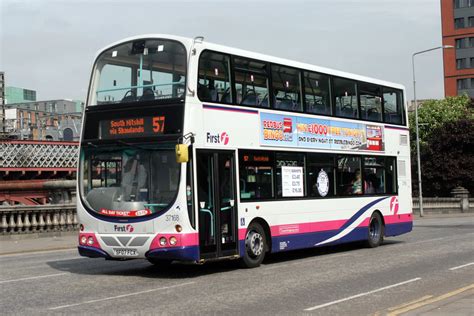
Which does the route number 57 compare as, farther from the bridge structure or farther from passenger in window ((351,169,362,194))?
the bridge structure

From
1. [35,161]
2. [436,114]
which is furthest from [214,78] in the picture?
[35,161]

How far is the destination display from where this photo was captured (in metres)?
12.1

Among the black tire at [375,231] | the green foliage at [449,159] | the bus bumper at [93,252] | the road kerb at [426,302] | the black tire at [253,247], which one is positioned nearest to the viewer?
the road kerb at [426,302]

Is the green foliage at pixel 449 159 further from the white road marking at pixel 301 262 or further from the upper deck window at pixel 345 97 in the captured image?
the white road marking at pixel 301 262

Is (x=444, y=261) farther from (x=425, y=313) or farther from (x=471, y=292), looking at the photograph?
(x=425, y=313)

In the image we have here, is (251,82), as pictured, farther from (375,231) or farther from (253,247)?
(375,231)

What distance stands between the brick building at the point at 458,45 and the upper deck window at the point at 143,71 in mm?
92610

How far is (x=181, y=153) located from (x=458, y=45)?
9637cm

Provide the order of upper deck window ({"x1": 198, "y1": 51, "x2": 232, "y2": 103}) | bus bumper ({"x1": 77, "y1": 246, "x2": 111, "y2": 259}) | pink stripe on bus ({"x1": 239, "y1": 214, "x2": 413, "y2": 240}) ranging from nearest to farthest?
bus bumper ({"x1": 77, "y1": 246, "x2": 111, "y2": 259})
upper deck window ({"x1": 198, "y1": 51, "x2": 232, "y2": 103})
pink stripe on bus ({"x1": 239, "y1": 214, "x2": 413, "y2": 240})

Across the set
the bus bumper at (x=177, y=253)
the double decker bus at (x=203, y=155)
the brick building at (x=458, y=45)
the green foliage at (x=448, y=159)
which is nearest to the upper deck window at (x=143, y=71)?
the double decker bus at (x=203, y=155)

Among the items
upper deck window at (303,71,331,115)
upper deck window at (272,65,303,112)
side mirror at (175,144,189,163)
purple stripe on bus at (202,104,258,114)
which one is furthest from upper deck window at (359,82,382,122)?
side mirror at (175,144,189,163)

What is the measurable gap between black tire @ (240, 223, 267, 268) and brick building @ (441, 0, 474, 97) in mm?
91354

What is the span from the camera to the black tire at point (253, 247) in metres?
13.3

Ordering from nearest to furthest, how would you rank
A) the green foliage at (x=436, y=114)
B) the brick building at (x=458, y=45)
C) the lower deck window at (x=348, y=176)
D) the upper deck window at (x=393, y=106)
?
the lower deck window at (x=348, y=176), the upper deck window at (x=393, y=106), the green foliage at (x=436, y=114), the brick building at (x=458, y=45)
